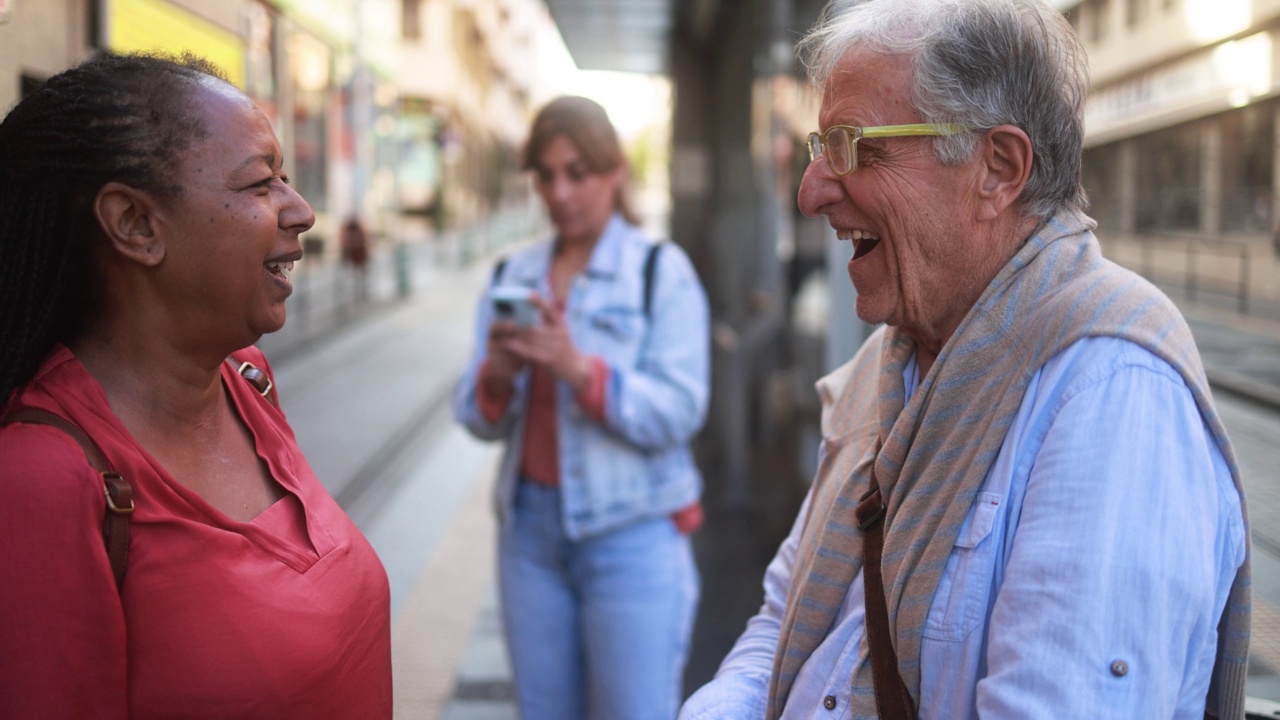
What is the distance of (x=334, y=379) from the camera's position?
Answer: 463 inches

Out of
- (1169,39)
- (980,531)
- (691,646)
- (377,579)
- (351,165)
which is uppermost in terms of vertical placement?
(351,165)

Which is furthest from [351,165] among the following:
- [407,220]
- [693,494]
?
[693,494]

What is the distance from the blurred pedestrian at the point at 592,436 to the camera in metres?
2.79

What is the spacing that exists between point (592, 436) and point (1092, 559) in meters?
1.78

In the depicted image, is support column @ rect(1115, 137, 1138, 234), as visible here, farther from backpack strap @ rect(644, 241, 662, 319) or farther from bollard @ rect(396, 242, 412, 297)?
bollard @ rect(396, 242, 412, 297)

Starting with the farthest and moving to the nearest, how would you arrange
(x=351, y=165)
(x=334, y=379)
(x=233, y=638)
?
(x=351, y=165) < (x=334, y=379) < (x=233, y=638)

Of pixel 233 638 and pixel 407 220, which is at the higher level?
pixel 407 220

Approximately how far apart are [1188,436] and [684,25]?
28.7 feet

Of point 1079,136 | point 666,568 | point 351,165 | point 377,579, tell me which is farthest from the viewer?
point 351,165

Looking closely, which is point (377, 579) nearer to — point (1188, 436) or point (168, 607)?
point (168, 607)

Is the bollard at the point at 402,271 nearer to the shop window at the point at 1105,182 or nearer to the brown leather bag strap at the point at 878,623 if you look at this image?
the shop window at the point at 1105,182

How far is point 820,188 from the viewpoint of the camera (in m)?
1.59

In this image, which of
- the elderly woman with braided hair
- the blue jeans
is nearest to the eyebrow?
the elderly woman with braided hair

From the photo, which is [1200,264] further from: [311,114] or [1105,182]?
[311,114]
